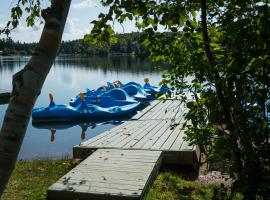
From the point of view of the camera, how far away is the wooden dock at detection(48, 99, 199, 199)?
427 centimetres

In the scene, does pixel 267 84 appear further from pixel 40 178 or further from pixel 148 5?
pixel 40 178

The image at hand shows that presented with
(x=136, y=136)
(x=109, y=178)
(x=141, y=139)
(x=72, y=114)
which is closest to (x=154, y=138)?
(x=141, y=139)

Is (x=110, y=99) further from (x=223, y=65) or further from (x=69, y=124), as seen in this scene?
(x=223, y=65)

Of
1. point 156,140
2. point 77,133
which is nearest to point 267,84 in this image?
point 156,140

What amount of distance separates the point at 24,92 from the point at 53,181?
4.63 m

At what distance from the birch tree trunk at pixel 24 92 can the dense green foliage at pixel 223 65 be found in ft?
3.32

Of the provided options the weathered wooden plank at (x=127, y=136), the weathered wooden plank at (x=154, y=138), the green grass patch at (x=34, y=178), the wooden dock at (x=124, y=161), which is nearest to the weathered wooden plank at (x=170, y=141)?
the wooden dock at (x=124, y=161)

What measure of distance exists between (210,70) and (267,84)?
1.35 feet

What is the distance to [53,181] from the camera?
225 inches

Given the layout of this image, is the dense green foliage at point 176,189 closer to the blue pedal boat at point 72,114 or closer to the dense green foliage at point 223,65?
the dense green foliage at point 223,65

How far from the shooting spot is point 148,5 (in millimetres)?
2523

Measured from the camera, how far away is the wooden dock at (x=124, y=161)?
4.27 meters

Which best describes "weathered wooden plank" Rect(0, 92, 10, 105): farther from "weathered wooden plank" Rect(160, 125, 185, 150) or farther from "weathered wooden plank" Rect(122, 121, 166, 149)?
"weathered wooden plank" Rect(160, 125, 185, 150)

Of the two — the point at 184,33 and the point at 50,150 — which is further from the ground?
the point at 184,33
